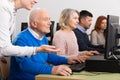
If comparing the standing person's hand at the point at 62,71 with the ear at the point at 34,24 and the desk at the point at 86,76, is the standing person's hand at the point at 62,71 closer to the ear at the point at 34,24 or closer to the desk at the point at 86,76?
the desk at the point at 86,76

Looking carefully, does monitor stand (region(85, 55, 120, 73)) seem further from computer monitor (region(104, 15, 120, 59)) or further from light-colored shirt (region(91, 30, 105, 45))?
light-colored shirt (region(91, 30, 105, 45))

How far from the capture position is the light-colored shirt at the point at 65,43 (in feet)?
9.84

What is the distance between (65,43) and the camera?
121 inches

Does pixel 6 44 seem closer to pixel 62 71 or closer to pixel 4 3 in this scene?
pixel 4 3

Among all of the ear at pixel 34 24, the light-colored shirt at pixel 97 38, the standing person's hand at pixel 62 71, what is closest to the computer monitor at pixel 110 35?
the standing person's hand at pixel 62 71

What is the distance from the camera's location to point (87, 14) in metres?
4.55

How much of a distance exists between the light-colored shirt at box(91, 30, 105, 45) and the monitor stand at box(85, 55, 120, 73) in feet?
9.95

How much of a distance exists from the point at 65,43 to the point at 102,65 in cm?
100

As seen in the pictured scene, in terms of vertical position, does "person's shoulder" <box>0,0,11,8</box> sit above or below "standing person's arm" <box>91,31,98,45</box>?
above

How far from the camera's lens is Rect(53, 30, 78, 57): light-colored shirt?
118 inches

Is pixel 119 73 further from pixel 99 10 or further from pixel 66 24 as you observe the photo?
pixel 99 10

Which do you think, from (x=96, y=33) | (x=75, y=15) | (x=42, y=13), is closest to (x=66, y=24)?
(x=75, y=15)

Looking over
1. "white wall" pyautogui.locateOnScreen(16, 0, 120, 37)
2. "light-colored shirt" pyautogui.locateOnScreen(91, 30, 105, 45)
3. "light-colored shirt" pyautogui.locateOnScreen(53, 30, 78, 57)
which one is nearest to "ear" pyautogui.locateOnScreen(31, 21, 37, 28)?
"light-colored shirt" pyautogui.locateOnScreen(53, 30, 78, 57)

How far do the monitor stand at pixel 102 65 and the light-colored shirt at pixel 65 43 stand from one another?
0.83 meters
